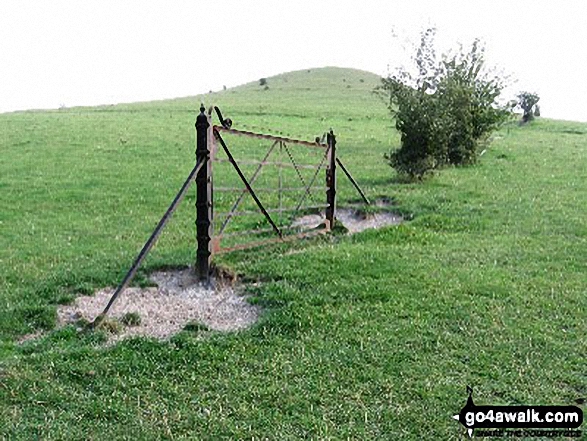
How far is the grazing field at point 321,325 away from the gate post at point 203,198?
2.46ft

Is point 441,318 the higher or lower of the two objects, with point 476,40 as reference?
lower

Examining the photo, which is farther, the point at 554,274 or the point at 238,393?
the point at 554,274

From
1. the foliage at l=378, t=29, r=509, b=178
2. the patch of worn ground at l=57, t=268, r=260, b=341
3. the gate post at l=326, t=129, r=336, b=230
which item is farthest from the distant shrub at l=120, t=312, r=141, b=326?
the foliage at l=378, t=29, r=509, b=178

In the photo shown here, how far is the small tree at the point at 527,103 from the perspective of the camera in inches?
2039

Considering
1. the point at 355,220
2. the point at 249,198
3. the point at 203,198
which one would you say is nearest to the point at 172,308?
the point at 203,198

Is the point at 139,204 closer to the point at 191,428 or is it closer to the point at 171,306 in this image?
the point at 171,306

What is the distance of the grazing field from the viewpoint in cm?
639

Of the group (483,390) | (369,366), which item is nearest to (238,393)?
(369,366)

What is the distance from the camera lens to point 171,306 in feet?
32.2

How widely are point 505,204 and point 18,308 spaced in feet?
43.0

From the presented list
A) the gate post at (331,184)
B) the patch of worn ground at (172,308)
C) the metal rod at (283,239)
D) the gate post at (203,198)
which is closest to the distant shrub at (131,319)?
the patch of worn ground at (172,308)

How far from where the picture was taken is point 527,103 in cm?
5288

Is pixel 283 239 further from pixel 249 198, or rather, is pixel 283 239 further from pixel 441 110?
pixel 441 110

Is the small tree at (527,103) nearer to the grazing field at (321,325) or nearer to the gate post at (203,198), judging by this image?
the grazing field at (321,325)
